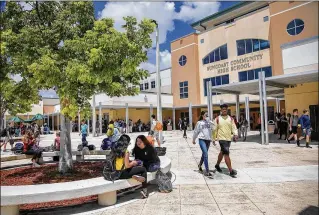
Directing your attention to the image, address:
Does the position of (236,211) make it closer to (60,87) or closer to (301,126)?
(60,87)

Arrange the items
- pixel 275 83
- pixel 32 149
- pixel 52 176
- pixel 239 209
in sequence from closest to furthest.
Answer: pixel 239 209
pixel 52 176
pixel 32 149
pixel 275 83

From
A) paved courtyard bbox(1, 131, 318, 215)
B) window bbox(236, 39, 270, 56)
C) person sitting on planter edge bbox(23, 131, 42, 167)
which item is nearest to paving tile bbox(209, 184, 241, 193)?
paved courtyard bbox(1, 131, 318, 215)

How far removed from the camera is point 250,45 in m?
30.2

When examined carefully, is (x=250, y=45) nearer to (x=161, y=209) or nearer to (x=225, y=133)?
(x=225, y=133)

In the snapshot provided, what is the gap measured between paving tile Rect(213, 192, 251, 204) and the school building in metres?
10.8

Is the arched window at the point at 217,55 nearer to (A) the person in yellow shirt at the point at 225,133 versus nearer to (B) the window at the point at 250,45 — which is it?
(B) the window at the point at 250,45

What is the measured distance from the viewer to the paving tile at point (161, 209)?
471cm

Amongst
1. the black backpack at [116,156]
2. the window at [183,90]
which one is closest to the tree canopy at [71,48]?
the black backpack at [116,156]

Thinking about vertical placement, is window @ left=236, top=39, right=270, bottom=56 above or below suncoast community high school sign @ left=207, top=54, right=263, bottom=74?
above

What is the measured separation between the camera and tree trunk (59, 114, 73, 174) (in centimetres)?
738

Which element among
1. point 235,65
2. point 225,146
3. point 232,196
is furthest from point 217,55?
point 232,196

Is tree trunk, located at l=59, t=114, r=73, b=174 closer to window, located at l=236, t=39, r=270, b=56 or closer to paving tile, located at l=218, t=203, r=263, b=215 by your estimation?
paving tile, located at l=218, t=203, r=263, b=215

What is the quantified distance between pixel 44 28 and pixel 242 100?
87.1 feet

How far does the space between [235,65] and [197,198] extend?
28.1m
